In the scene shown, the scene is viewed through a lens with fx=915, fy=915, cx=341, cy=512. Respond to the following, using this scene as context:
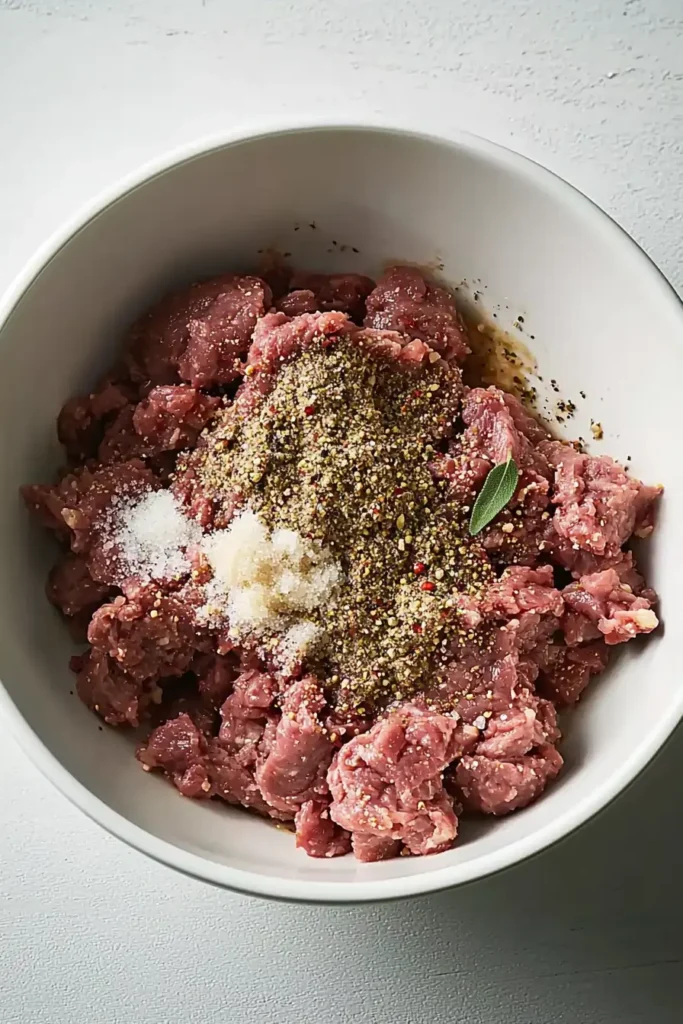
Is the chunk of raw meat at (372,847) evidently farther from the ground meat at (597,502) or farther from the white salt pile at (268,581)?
the ground meat at (597,502)

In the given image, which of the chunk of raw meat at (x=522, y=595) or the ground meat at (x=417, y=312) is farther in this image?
the ground meat at (x=417, y=312)

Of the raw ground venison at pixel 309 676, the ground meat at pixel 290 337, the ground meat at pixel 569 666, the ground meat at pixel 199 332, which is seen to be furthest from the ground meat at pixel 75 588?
the ground meat at pixel 569 666

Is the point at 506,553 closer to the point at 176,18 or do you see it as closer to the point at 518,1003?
the point at 518,1003

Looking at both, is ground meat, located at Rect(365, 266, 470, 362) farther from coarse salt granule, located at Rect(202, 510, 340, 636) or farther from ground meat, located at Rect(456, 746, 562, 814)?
ground meat, located at Rect(456, 746, 562, 814)

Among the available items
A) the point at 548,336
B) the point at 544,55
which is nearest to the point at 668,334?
the point at 548,336

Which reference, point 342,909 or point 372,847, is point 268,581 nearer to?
point 372,847

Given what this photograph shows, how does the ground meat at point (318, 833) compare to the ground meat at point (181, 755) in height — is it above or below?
above
